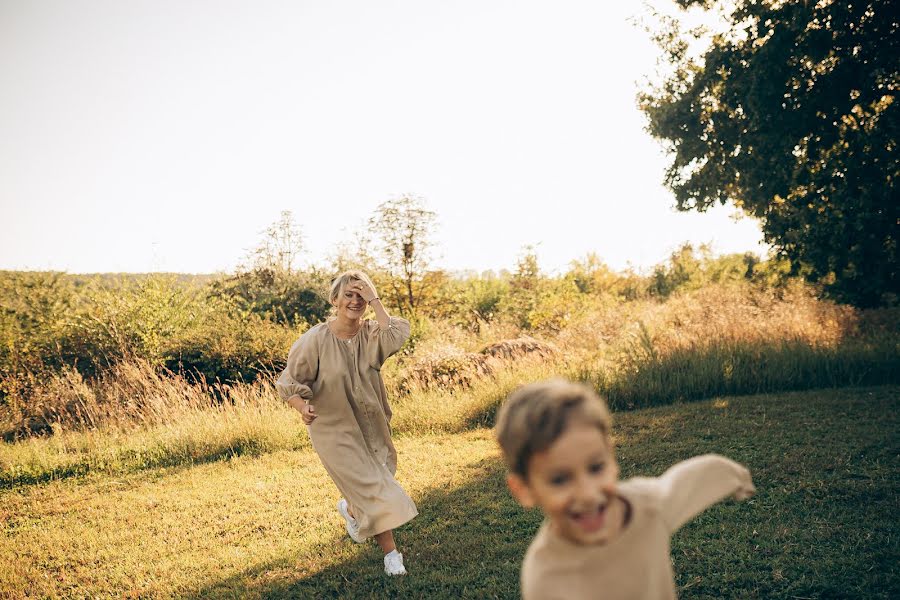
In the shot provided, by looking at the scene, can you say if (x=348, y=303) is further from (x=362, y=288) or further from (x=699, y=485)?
(x=699, y=485)

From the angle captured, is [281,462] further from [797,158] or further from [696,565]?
[797,158]

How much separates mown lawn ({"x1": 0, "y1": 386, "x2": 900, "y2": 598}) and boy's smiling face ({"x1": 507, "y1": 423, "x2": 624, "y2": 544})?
3239 millimetres

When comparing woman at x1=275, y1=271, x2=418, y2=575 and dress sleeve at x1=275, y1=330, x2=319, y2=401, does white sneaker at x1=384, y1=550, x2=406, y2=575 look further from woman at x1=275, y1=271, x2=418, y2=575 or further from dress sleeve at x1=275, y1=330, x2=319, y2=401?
dress sleeve at x1=275, y1=330, x2=319, y2=401

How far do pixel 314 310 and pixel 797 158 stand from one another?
12513mm

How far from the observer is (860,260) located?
10102 millimetres

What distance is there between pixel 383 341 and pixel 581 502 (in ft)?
12.3

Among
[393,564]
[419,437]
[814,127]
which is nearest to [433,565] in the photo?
[393,564]

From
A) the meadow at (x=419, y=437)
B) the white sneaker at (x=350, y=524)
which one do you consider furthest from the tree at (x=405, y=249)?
the white sneaker at (x=350, y=524)

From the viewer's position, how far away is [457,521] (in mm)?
5797

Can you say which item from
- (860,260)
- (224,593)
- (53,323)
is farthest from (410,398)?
(53,323)

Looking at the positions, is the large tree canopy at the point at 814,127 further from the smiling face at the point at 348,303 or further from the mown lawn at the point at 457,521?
the smiling face at the point at 348,303

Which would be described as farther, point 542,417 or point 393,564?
point 393,564

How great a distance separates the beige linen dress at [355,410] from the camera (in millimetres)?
4777

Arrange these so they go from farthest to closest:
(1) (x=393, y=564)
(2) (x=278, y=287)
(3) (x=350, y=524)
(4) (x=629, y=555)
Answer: (2) (x=278, y=287), (3) (x=350, y=524), (1) (x=393, y=564), (4) (x=629, y=555)
